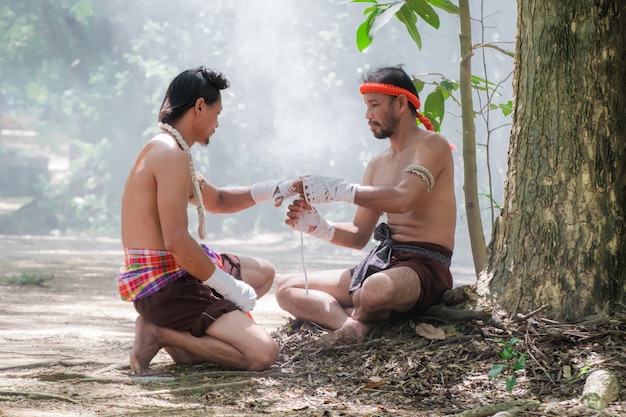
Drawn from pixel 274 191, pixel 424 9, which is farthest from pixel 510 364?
pixel 424 9

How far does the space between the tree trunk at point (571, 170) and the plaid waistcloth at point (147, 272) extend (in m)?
1.44

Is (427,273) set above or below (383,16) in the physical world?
below

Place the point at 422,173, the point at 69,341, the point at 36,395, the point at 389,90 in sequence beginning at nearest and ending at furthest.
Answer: the point at 36,395
the point at 422,173
the point at 389,90
the point at 69,341

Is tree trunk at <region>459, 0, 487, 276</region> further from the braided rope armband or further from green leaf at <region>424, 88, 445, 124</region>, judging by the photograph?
the braided rope armband

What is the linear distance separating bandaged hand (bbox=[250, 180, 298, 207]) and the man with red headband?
0.07 metres

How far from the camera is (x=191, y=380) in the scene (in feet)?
10.6

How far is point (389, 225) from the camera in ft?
13.2

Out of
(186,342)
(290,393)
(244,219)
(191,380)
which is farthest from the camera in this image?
(244,219)

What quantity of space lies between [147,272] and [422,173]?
1.33m

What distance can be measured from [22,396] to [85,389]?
0.96ft

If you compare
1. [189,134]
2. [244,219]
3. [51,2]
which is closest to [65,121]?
[51,2]

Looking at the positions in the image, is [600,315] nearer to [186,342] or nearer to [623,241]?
[623,241]

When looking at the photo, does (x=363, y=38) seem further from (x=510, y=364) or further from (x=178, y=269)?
(x=510, y=364)

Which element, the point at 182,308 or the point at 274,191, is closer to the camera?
the point at 182,308
